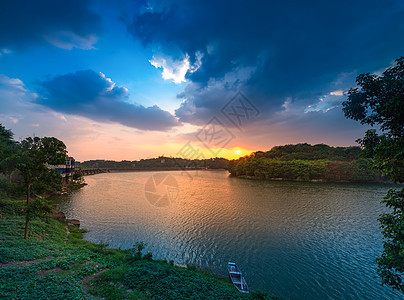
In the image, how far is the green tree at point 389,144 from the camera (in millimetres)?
5859

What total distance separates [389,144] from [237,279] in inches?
450

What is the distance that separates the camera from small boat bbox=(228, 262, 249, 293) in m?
9.96

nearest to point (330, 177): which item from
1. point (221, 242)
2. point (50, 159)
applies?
point (221, 242)

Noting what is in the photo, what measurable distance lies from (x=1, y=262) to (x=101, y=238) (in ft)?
32.4

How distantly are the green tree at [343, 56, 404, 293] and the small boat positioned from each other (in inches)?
272

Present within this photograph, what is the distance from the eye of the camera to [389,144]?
5992mm

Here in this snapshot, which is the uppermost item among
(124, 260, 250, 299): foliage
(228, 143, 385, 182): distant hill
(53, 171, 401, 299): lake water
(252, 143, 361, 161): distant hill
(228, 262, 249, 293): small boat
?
(252, 143, 361, 161): distant hill

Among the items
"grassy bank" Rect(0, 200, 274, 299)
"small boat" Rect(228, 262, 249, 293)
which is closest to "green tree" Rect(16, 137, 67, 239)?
"grassy bank" Rect(0, 200, 274, 299)

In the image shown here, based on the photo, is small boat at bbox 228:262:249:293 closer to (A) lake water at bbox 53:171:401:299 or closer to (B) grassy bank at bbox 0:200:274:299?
(B) grassy bank at bbox 0:200:274:299

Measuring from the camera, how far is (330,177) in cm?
6806

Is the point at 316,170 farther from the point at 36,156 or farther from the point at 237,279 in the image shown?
the point at 36,156

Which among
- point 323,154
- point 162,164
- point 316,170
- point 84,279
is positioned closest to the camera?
point 84,279

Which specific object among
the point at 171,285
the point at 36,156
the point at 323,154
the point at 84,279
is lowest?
the point at 171,285

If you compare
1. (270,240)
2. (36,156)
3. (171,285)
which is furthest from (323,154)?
(36,156)
